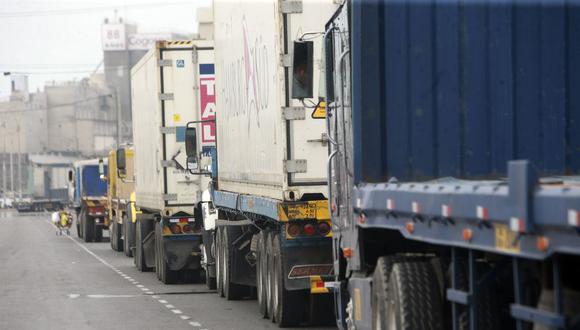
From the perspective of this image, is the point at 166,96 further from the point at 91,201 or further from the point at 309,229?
the point at 91,201

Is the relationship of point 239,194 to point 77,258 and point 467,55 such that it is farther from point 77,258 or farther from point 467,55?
point 77,258

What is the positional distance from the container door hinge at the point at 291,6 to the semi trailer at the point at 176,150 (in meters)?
9.41

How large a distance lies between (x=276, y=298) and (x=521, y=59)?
21.1ft

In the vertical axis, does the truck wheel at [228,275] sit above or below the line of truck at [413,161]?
below

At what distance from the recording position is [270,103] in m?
16.2

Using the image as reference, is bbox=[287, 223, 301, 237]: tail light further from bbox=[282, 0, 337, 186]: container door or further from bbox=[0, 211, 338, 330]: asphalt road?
bbox=[0, 211, 338, 330]: asphalt road

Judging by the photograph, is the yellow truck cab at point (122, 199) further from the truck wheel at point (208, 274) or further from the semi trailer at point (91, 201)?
the truck wheel at point (208, 274)

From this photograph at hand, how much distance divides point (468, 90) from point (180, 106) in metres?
15.4

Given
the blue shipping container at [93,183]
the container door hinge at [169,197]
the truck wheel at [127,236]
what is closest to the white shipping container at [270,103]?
the container door hinge at [169,197]

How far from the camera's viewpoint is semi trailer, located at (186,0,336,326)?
50.7 feet

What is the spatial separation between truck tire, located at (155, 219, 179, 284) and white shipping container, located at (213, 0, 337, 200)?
5.68 metres

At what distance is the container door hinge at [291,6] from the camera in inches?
603

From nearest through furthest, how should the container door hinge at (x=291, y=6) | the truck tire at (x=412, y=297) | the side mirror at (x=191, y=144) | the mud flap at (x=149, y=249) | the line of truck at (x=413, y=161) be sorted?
1. the line of truck at (x=413, y=161)
2. the truck tire at (x=412, y=297)
3. the container door hinge at (x=291, y=6)
4. the side mirror at (x=191, y=144)
5. the mud flap at (x=149, y=249)

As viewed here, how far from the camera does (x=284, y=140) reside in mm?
15484
